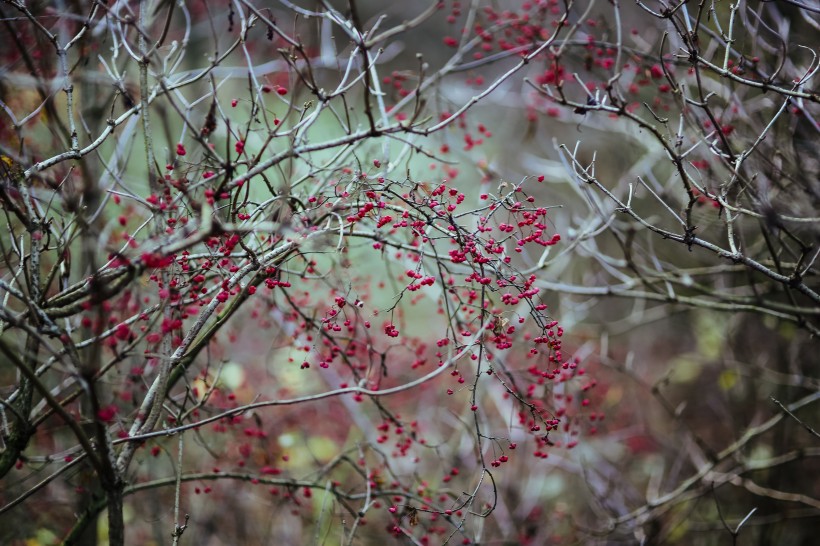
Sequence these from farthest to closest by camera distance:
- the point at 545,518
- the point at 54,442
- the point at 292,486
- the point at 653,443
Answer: the point at 653,443, the point at 545,518, the point at 54,442, the point at 292,486

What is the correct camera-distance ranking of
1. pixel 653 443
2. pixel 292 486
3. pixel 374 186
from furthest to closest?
pixel 653 443, pixel 292 486, pixel 374 186

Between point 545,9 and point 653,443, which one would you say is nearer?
point 545,9

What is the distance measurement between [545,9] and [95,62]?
304 cm

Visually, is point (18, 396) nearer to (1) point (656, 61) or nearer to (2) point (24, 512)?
(2) point (24, 512)

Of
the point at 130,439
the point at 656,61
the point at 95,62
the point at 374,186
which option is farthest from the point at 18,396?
the point at 656,61

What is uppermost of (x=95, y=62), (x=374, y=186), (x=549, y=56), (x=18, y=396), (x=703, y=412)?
(x=95, y=62)

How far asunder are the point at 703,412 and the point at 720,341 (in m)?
1.08

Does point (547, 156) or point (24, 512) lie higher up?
point (547, 156)

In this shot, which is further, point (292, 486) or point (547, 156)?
point (547, 156)

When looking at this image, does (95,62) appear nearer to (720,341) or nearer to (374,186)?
(374,186)

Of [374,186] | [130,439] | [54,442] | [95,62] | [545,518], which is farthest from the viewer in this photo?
[545,518]

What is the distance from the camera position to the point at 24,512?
4.38 m

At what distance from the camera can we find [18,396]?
265 cm

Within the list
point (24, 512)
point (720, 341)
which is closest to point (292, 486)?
point (24, 512)
